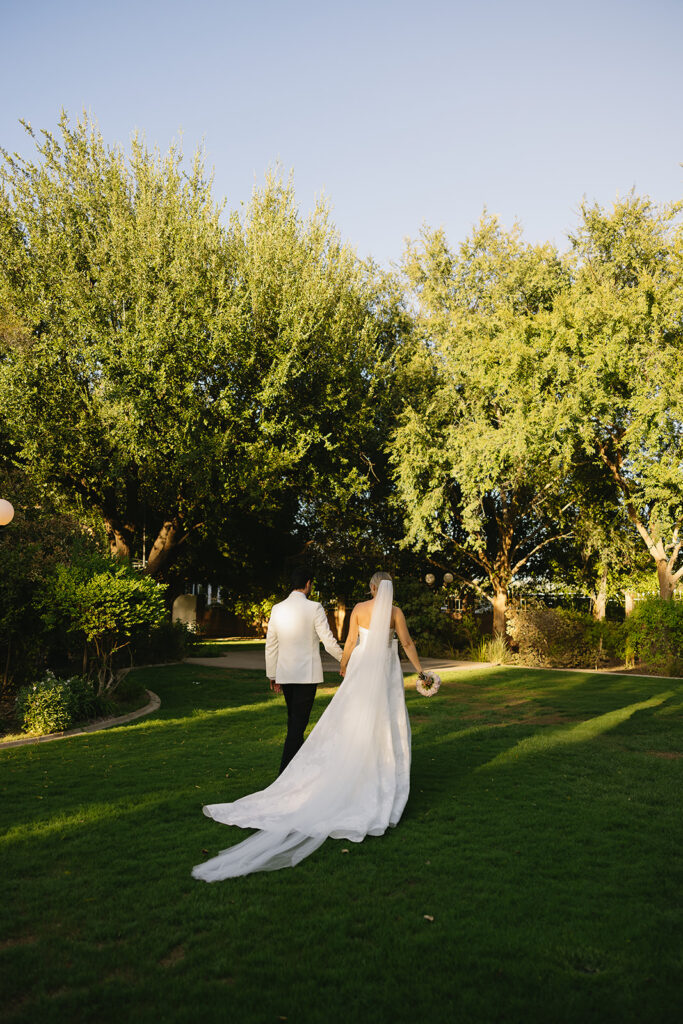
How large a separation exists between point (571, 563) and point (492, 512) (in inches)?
Result: 175

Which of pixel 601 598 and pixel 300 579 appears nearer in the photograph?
pixel 300 579

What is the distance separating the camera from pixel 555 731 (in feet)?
33.0

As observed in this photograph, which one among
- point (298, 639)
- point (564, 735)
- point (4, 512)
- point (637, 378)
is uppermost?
point (637, 378)

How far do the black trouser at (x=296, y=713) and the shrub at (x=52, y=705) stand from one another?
4.63 metres

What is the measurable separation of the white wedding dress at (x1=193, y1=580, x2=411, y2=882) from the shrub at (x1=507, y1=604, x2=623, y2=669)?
1580 centimetres

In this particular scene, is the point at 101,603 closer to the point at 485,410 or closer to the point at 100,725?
the point at 100,725

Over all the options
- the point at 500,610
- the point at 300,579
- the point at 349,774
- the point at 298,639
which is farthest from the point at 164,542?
the point at 349,774

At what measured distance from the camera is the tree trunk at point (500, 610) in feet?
77.9

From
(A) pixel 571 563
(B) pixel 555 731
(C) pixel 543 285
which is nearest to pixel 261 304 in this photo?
(C) pixel 543 285

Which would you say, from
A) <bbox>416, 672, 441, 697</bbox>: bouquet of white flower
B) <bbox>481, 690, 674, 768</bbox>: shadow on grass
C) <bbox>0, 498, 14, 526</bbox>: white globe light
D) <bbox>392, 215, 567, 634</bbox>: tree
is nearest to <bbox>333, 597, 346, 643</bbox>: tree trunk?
<bbox>392, 215, 567, 634</bbox>: tree

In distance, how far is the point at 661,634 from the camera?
18500 mm

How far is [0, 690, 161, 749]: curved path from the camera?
30.2 ft

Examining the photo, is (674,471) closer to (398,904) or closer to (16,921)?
(398,904)

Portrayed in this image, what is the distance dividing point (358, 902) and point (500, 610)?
20717 millimetres
